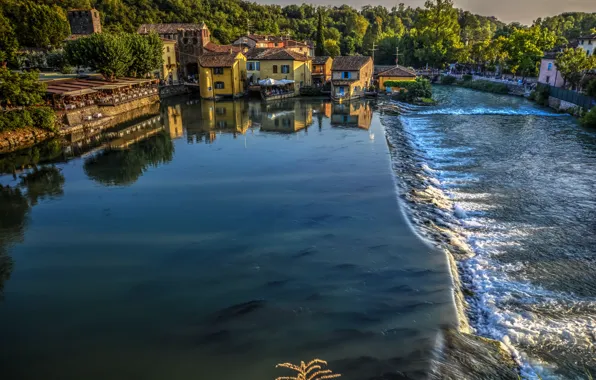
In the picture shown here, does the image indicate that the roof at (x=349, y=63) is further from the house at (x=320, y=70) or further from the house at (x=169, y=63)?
the house at (x=169, y=63)

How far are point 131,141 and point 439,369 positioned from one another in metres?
31.9

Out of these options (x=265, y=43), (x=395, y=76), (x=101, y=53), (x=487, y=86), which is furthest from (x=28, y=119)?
(x=487, y=86)

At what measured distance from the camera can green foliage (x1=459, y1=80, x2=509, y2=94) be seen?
63.8 meters

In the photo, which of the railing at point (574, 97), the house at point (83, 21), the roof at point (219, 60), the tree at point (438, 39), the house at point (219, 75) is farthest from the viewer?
the tree at point (438, 39)

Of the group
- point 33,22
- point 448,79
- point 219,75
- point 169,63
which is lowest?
point 448,79

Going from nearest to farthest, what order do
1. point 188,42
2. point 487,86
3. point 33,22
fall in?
point 33,22 → point 487,86 → point 188,42

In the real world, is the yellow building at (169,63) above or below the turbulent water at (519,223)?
above

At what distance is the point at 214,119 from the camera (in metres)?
45.5

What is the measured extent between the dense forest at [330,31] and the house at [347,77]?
26518 millimetres

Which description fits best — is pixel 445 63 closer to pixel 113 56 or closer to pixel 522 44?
pixel 522 44

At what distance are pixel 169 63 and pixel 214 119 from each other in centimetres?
3264

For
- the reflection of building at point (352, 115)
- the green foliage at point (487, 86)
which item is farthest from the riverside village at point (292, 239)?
the green foliage at point (487, 86)

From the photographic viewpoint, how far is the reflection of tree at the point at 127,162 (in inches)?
1022

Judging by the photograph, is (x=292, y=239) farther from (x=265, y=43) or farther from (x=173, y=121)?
(x=265, y=43)
